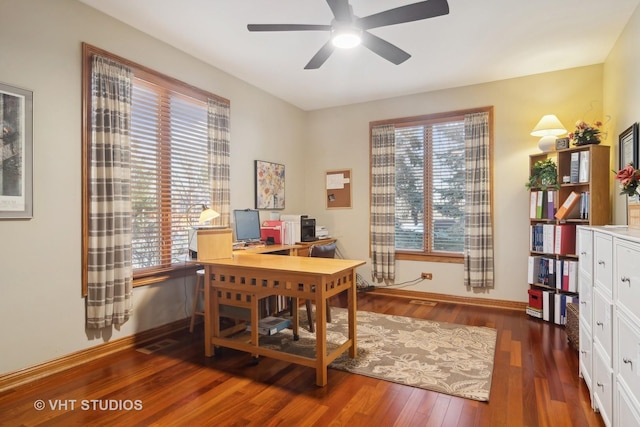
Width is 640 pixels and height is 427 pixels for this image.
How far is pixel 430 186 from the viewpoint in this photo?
15.2ft

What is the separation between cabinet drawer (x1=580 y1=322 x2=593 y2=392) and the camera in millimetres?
2105

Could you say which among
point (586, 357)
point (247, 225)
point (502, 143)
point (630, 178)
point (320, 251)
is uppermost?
point (502, 143)

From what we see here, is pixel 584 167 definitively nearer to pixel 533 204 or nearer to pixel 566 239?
pixel 533 204

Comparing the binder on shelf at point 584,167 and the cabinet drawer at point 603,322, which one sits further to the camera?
the binder on shelf at point 584,167

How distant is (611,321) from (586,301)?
0.57 meters

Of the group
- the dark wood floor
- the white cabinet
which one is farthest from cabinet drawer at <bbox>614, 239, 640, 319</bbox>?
the dark wood floor

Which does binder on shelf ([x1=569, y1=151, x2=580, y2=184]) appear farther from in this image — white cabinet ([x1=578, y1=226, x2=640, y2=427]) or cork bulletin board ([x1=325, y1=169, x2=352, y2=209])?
cork bulletin board ([x1=325, y1=169, x2=352, y2=209])

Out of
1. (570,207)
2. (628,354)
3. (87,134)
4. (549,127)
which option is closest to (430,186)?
(549,127)

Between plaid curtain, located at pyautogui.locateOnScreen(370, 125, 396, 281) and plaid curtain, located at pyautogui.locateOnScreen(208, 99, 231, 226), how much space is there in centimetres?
204

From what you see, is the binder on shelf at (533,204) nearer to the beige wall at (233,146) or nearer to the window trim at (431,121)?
the beige wall at (233,146)

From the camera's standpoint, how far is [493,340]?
10.2 ft

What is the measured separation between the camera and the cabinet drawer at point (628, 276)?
4.55ft

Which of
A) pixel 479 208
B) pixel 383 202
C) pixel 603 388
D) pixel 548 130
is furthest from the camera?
pixel 383 202

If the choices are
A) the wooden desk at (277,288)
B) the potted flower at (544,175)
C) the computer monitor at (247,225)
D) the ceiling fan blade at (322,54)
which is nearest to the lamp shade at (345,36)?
the ceiling fan blade at (322,54)
